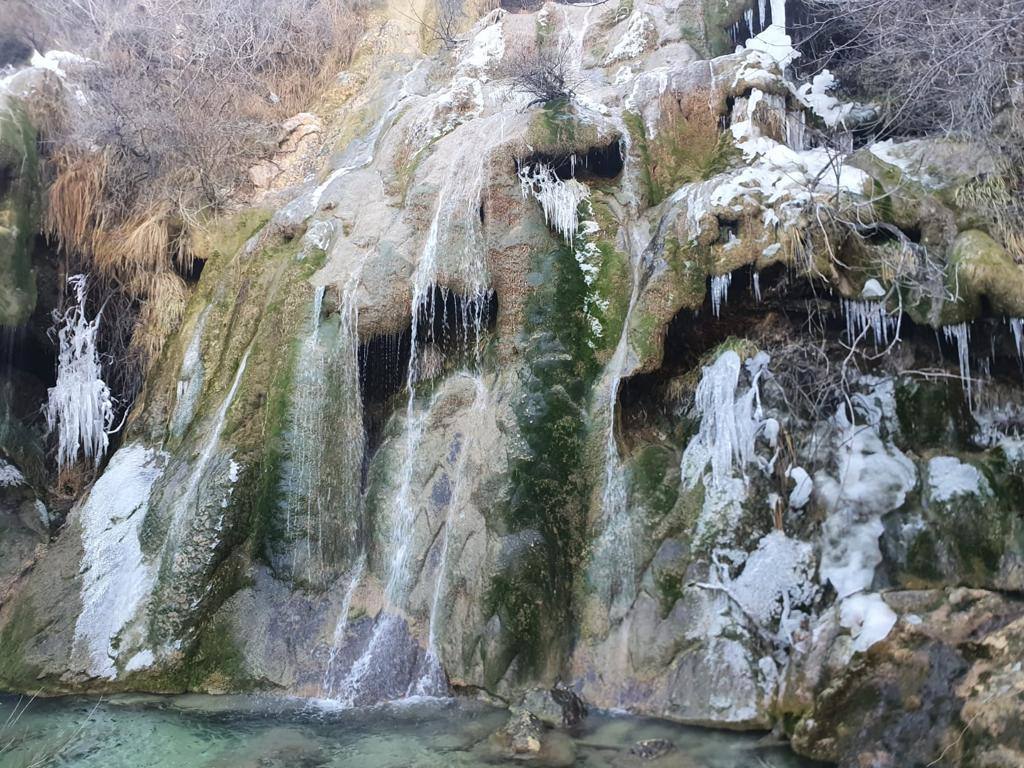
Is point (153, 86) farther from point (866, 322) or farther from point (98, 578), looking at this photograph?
point (866, 322)

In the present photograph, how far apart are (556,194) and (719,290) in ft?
6.10

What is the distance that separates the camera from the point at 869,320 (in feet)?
20.4

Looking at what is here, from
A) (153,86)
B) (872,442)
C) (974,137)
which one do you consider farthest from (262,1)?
(872,442)

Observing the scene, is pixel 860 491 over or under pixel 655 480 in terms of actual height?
under

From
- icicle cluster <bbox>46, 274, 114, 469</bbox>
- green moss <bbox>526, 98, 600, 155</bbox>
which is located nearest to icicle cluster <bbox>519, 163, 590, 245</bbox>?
green moss <bbox>526, 98, 600, 155</bbox>

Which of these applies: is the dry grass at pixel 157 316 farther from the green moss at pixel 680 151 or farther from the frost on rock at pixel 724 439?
the frost on rock at pixel 724 439

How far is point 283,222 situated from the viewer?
869 centimetres

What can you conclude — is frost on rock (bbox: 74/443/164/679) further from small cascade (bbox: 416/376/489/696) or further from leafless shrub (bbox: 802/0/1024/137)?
leafless shrub (bbox: 802/0/1024/137)

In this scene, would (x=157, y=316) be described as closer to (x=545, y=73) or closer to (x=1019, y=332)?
(x=545, y=73)

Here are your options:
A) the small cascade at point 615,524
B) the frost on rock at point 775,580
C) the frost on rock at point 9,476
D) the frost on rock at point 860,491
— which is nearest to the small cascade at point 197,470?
the frost on rock at point 9,476

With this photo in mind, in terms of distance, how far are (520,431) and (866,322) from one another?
2769 millimetres

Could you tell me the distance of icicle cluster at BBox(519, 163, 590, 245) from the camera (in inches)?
293

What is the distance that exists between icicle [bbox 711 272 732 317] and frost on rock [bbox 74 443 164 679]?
5184 millimetres

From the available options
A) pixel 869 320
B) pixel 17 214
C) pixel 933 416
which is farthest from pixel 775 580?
pixel 17 214
